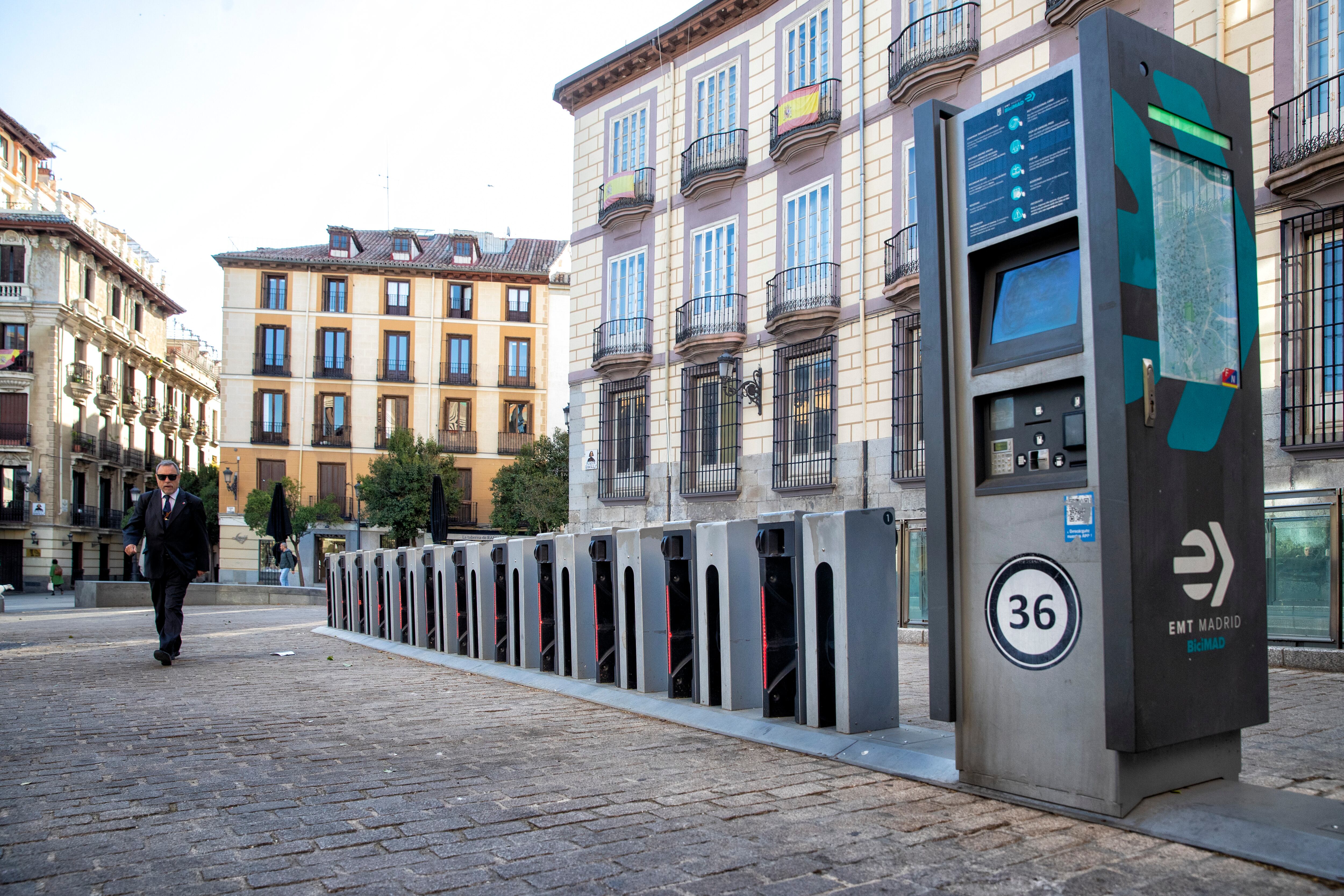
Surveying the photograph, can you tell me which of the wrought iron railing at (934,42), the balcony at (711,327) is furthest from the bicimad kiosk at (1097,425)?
the balcony at (711,327)

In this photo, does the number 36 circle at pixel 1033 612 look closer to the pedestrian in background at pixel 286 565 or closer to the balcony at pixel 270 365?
the pedestrian in background at pixel 286 565

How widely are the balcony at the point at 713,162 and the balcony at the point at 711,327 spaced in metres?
2.23

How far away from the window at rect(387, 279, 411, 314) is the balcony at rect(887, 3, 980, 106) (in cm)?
3755

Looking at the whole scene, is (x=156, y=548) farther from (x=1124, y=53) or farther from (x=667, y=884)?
(x=1124, y=53)

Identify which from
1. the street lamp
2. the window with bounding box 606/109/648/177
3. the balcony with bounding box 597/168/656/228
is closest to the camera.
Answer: the street lamp

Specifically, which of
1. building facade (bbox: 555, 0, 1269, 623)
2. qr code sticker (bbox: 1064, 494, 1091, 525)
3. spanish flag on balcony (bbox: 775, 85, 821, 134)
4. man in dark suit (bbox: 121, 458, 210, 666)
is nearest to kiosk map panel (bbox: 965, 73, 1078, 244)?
qr code sticker (bbox: 1064, 494, 1091, 525)

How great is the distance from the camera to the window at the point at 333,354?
49.3m

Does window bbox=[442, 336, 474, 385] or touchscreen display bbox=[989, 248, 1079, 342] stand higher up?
window bbox=[442, 336, 474, 385]

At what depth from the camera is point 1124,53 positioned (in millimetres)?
3963

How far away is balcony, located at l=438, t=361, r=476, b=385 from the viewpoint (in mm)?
50625

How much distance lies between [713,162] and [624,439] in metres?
6.23

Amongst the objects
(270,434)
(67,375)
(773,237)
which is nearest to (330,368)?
(270,434)

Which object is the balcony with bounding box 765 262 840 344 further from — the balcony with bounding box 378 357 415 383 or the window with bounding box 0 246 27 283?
the window with bounding box 0 246 27 283

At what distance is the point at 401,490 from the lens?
44.7 metres
